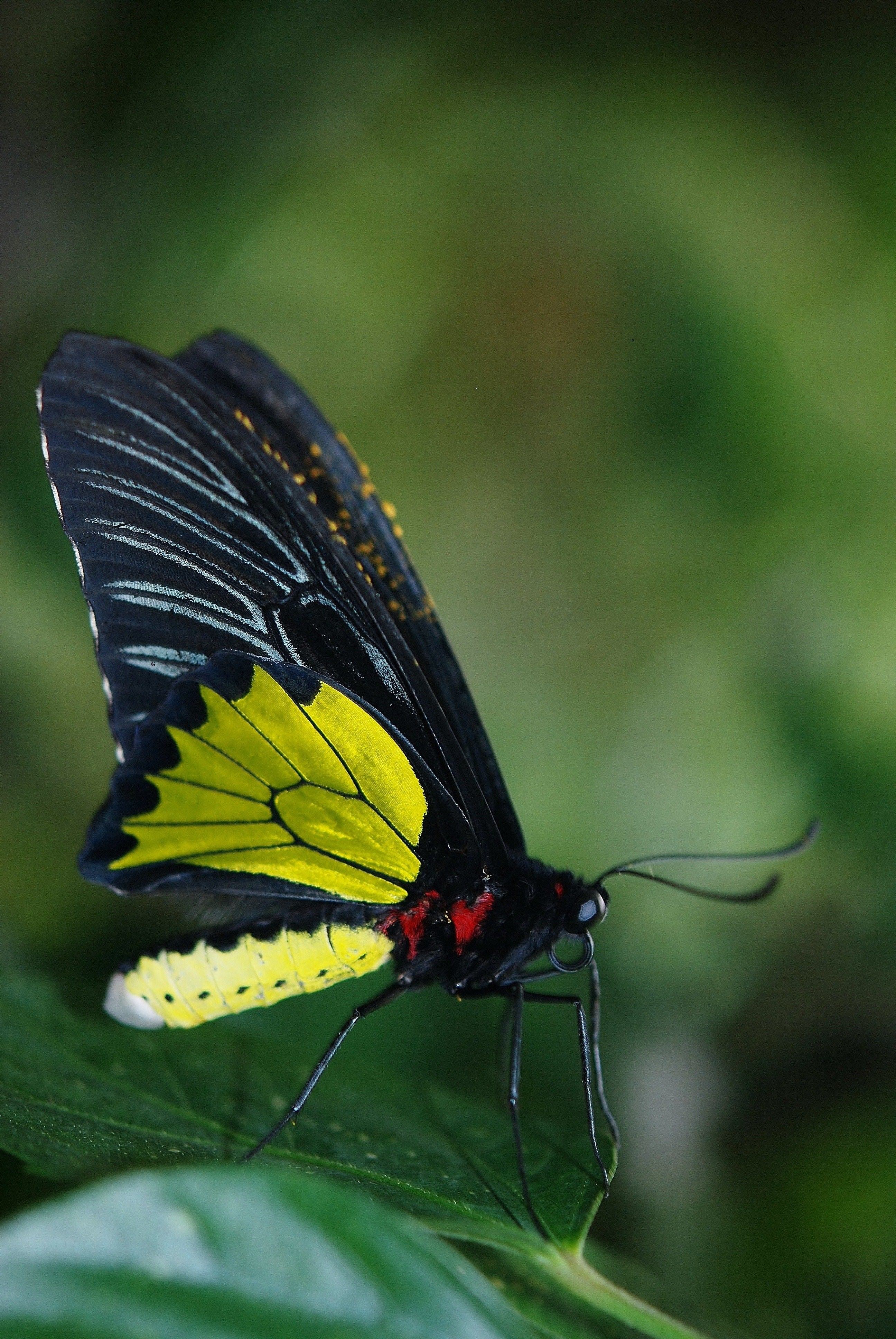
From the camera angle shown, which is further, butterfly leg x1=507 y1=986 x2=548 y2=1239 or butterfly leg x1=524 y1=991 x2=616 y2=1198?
butterfly leg x1=524 y1=991 x2=616 y2=1198

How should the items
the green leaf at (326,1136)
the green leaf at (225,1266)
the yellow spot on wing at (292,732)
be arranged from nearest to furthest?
the green leaf at (225,1266)
the green leaf at (326,1136)
the yellow spot on wing at (292,732)

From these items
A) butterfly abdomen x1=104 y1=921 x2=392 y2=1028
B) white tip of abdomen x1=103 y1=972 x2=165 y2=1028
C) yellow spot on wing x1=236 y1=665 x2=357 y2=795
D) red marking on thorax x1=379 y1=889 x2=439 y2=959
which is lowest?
white tip of abdomen x1=103 y1=972 x2=165 y2=1028

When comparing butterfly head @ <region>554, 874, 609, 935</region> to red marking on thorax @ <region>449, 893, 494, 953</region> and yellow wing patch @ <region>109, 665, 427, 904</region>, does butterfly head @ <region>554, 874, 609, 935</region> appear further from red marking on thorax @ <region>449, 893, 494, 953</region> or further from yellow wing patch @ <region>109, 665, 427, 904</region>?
yellow wing patch @ <region>109, 665, 427, 904</region>

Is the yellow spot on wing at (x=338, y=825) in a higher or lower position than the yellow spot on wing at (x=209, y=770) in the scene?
higher

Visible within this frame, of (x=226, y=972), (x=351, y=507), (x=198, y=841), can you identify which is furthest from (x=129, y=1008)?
(x=351, y=507)

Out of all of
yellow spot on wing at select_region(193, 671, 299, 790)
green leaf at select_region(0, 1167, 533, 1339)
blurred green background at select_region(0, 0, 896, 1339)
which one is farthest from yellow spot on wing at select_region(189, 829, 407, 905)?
blurred green background at select_region(0, 0, 896, 1339)

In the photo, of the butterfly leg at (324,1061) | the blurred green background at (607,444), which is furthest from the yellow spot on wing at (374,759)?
the blurred green background at (607,444)

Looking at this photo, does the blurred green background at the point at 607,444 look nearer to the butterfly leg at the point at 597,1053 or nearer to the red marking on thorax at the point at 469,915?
the butterfly leg at the point at 597,1053

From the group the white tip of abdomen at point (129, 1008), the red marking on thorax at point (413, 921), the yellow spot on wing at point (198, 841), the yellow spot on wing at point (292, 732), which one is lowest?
the white tip of abdomen at point (129, 1008)
